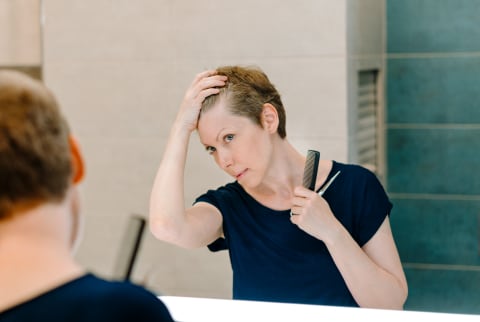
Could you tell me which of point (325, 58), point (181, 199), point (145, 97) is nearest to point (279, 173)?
point (181, 199)

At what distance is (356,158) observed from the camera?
1.37 m

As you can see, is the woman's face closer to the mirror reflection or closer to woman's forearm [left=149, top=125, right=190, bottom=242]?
woman's forearm [left=149, top=125, right=190, bottom=242]

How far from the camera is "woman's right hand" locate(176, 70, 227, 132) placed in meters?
0.86

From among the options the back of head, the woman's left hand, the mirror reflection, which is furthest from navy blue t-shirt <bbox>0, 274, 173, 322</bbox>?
the mirror reflection

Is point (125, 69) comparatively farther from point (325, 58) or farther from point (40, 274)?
point (40, 274)

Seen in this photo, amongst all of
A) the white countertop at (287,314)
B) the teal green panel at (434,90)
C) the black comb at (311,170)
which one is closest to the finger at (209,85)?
the black comb at (311,170)

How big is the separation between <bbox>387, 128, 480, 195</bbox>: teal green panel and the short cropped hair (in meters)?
0.73

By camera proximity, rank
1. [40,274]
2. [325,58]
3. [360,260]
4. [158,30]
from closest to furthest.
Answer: [40,274]
[360,260]
[325,58]
[158,30]

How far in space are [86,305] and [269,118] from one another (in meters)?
0.54

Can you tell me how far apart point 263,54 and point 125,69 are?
0.88 feet

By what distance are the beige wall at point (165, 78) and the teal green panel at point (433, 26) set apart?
0.04 metres

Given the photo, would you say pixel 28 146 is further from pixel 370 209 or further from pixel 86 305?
pixel 370 209

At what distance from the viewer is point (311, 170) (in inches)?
33.3

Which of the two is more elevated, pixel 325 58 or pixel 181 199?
pixel 325 58
